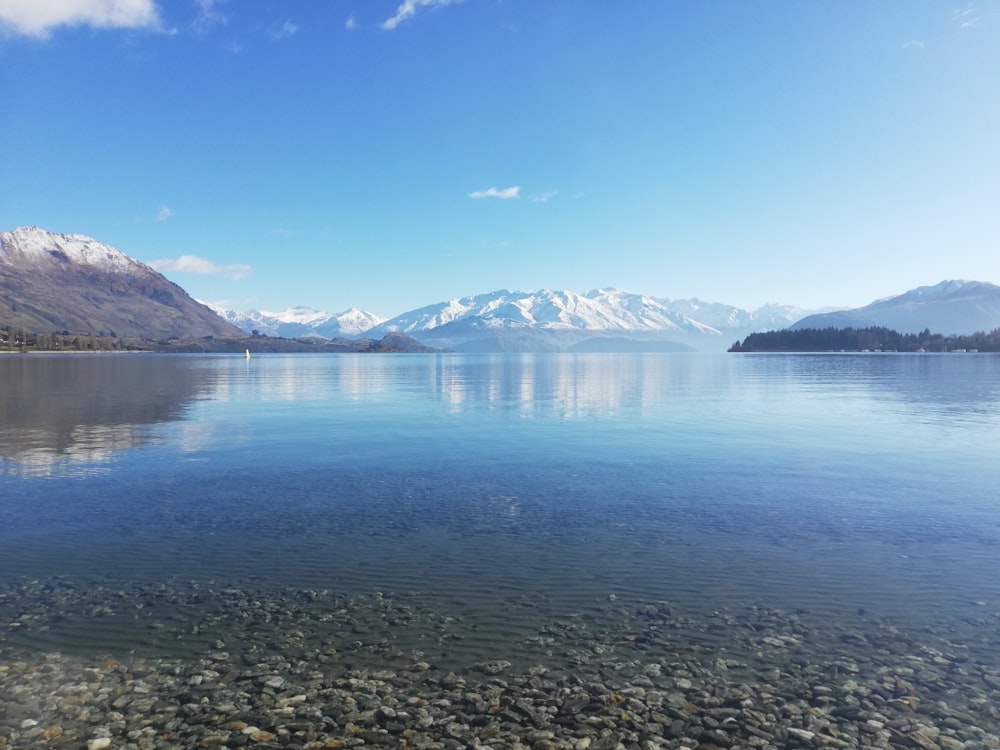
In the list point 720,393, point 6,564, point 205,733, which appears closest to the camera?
point 205,733

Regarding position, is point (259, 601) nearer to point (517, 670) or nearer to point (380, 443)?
point (517, 670)

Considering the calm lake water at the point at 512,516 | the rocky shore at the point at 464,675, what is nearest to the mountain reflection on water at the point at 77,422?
the calm lake water at the point at 512,516

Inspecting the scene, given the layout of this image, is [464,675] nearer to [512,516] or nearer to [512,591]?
[512,591]

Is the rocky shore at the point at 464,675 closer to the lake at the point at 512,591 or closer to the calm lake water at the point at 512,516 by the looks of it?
the lake at the point at 512,591

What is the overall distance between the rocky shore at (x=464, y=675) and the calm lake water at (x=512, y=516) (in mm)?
416

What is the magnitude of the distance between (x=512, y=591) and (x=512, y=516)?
753 centimetres

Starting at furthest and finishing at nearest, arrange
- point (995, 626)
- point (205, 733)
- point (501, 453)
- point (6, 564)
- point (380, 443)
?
1. point (380, 443)
2. point (501, 453)
3. point (6, 564)
4. point (995, 626)
5. point (205, 733)

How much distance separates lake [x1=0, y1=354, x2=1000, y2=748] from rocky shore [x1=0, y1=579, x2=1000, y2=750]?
0.21 ft

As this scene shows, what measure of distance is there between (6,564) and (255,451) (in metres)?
20.9

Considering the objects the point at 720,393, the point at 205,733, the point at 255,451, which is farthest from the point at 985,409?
the point at 205,733

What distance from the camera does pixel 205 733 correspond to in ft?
35.8

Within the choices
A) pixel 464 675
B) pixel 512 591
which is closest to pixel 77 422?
pixel 512 591

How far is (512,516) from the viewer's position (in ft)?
80.7

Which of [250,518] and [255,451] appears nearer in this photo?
[250,518]
